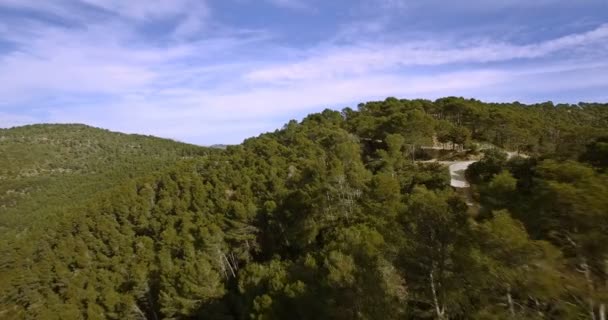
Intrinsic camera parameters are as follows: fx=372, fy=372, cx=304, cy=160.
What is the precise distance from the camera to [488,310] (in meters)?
8.20

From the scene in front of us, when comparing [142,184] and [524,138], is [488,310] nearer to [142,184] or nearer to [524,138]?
[524,138]

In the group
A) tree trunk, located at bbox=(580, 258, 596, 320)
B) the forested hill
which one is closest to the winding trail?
the forested hill

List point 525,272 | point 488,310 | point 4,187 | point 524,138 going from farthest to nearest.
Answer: point 4,187, point 524,138, point 488,310, point 525,272

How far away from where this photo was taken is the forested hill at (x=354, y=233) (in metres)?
7.84

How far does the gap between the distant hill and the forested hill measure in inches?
436

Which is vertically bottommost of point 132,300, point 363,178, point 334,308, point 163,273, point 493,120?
point 132,300

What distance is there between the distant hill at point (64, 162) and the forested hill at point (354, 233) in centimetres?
1108

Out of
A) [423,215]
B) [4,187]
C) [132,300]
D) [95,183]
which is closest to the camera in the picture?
[423,215]

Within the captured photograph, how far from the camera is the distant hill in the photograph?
291 ft

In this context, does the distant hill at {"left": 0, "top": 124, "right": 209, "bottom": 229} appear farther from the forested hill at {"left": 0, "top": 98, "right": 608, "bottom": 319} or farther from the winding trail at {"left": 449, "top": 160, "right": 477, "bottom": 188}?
the winding trail at {"left": 449, "top": 160, "right": 477, "bottom": 188}

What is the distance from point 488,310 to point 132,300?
1187 inches

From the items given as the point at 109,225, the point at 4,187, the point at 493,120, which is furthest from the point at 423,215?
the point at 4,187

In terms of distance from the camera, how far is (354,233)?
1866cm

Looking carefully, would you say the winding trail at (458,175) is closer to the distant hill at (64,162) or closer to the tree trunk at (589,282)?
the tree trunk at (589,282)
